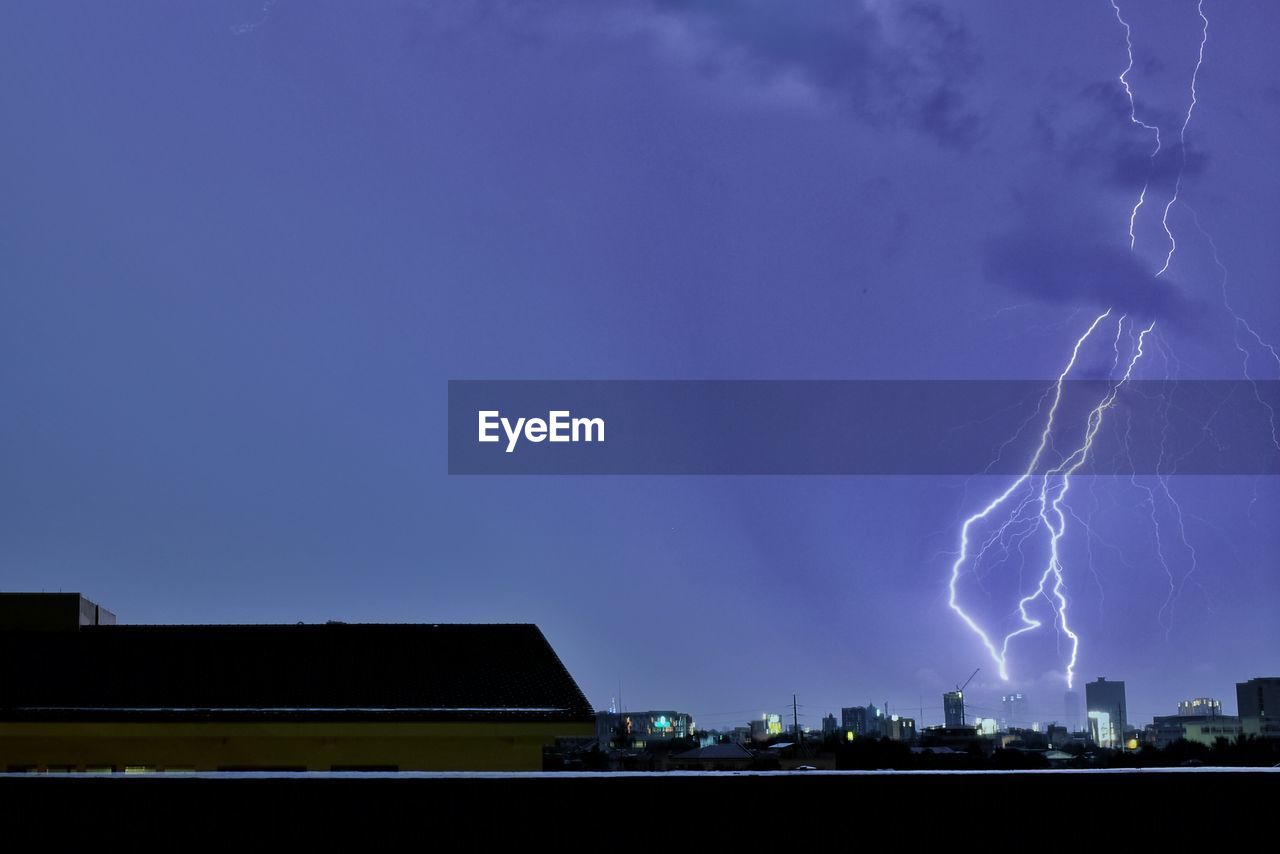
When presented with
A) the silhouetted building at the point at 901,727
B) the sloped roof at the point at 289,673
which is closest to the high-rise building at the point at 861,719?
the silhouetted building at the point at 901,727

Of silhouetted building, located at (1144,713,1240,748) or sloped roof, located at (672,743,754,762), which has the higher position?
sloped roof, located at (672,743,754,762)

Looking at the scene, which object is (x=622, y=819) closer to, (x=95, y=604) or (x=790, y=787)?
(x=790, y=787)

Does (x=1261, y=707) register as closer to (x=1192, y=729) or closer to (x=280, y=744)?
(x=1192, y=729)

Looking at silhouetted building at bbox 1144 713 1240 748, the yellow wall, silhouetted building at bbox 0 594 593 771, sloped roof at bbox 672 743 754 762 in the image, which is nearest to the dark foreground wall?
silhouetted building at bbox 0 594 593 771

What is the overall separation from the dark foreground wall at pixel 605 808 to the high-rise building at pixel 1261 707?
6581cm

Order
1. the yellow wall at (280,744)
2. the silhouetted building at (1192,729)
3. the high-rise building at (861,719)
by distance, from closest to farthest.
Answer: the yellow wall at (280,744)
the silhouetted building at (1192,729)
the high-rise building at (861,719)

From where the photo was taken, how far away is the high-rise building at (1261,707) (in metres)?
62.6

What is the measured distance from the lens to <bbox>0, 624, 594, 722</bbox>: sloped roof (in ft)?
41.3

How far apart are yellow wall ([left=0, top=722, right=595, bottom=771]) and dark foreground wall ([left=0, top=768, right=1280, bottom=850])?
315 inches

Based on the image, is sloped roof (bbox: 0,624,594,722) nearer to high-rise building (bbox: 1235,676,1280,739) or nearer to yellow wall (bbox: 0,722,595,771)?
yellow wall (bbox: 0,722,595,771)

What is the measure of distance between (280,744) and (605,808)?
374 inches

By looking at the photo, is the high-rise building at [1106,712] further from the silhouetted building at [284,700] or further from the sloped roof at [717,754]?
the silhouetted building at [284,700]

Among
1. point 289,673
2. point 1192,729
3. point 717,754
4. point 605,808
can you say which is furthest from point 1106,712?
point 605,808

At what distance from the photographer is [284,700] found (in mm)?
13211
